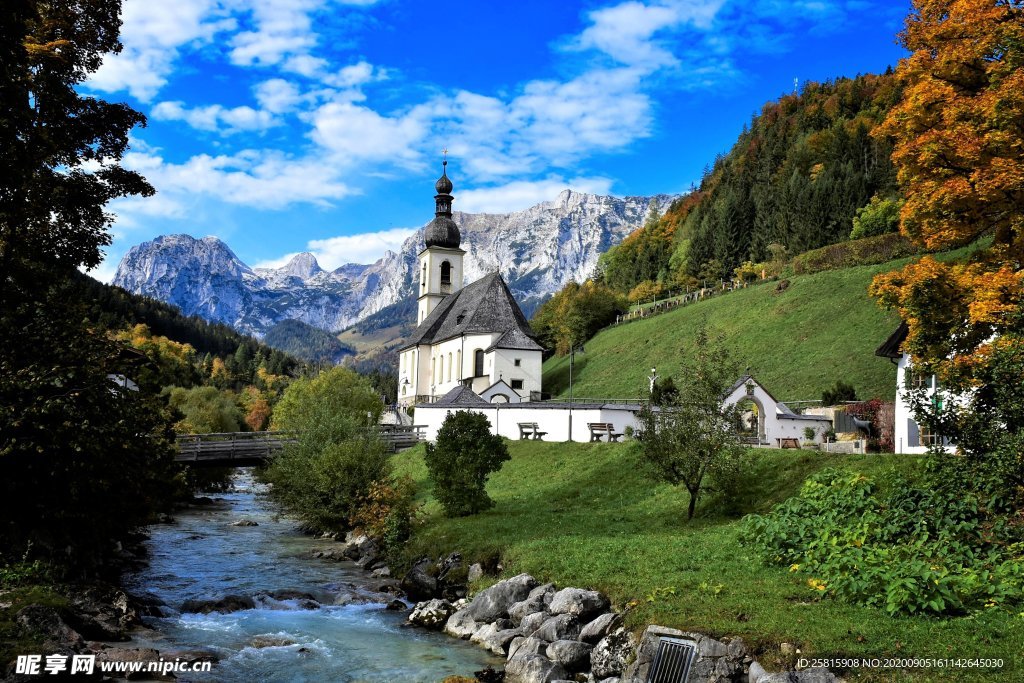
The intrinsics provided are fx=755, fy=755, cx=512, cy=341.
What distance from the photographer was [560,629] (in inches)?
570

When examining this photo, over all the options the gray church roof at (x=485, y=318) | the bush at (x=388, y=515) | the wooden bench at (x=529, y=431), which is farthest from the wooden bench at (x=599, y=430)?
the gray church roof at (x=485, y=318)

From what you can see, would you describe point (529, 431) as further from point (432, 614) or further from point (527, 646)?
point (527, 646)

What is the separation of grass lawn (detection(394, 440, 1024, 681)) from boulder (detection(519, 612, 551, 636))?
134cm

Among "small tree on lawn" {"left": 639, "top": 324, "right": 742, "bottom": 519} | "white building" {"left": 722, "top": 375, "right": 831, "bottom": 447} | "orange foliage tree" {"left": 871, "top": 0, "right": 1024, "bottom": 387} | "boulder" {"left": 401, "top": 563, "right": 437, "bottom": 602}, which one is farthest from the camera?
"white building" {"left": 722, "top": 375, "right": 831, "bottom": 447}

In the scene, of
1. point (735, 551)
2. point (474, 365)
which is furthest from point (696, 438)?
point (474, 365)

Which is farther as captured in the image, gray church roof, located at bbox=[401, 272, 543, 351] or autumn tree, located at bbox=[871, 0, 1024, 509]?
gray church roof, located at bbox=[401, 272, 543, 351]

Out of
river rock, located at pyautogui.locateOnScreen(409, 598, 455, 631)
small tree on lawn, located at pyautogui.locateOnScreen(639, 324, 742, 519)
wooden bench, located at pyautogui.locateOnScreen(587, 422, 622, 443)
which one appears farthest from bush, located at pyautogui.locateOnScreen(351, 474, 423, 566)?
wooden bench, located at pyautogui.locateOnScreen(587, 422, 622, 443)

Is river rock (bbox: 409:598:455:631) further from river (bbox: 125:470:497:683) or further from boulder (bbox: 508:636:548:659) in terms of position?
boulder (bbox: 508:636:548:659)

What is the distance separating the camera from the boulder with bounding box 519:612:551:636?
15.2 metres

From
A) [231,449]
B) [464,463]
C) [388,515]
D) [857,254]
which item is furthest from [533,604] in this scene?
[857,254]

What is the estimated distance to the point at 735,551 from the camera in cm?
1684

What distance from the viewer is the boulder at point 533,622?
49.8ft

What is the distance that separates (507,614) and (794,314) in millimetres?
53259

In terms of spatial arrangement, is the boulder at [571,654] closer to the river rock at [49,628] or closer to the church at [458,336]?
the river rock at [49,628]
